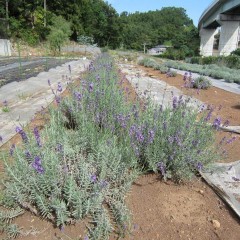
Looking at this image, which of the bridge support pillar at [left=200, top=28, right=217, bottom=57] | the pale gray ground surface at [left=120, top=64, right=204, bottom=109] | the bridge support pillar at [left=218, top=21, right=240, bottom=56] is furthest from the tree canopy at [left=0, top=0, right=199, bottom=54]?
the pale gray ground surface at [left=120, top=64, right=204, bottom=109]

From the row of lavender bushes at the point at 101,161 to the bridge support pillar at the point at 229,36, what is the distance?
33.9 m

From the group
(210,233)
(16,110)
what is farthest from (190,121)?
(16,110)

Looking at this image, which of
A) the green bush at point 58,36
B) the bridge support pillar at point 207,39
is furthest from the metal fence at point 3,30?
the bridge support pillar at point 207,39

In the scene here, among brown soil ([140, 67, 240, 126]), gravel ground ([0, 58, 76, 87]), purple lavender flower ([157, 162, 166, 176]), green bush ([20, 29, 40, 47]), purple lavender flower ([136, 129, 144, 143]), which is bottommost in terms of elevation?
brown soil ([140, 67, 240, 126])

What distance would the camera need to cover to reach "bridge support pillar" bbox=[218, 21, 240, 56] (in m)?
33.6

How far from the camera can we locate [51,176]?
2.12 m

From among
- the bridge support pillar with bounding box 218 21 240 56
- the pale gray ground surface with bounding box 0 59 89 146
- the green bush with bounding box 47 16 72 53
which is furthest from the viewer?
the bridge support pillar with bounding box 218 21 240 56

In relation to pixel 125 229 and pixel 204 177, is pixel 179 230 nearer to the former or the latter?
pixel 125 229

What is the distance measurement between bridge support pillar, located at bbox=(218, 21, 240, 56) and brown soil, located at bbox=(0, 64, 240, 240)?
34.4 meters

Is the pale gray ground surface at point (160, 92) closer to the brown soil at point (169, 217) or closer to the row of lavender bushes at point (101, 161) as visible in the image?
the row of lavender bushes at point (101, 161)

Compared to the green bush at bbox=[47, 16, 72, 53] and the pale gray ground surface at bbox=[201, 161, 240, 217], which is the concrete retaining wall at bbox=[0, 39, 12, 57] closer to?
the green bush at bbox=[47, 16, 72, 53]

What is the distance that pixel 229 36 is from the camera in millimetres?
34062

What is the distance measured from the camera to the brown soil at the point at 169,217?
83.8 inches

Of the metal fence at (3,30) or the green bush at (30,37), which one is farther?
the green bush at (30,37)
